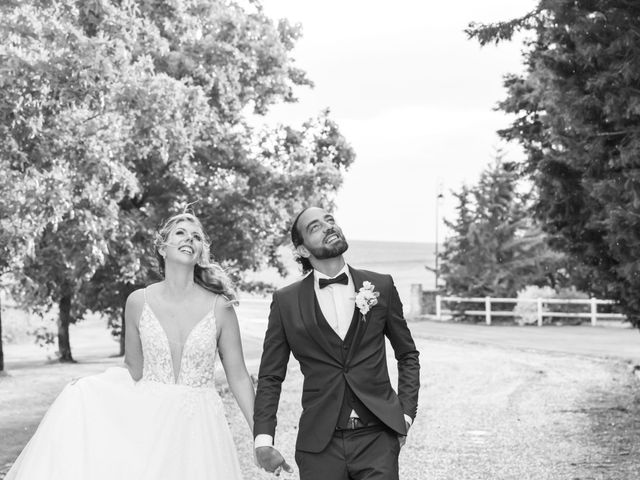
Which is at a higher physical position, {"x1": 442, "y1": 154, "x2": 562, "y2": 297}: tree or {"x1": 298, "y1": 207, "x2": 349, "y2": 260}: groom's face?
{"x1": 442, "y1": 154, "x2": 562, "y2": 297}: tree

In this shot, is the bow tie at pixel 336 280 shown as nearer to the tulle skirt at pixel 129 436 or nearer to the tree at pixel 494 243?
the tulle skirt at pixel 129 436

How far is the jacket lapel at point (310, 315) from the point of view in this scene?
4.91 m

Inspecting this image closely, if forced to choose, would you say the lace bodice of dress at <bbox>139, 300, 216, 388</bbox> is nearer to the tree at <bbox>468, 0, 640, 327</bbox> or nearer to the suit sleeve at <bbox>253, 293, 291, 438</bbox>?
the suit sleeve at <bbox>253, 293, 291, 438</bbox>

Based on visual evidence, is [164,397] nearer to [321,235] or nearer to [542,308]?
[321,235]

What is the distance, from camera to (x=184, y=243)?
227 inches

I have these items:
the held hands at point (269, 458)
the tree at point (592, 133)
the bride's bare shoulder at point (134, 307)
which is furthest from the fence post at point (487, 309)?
the held hands at point (269, 458)

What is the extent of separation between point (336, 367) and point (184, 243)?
130 centimetres

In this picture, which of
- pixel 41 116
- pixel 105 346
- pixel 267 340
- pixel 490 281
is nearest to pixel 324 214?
pixel 267 340

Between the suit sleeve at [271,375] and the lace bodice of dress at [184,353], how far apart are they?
0.71 metres

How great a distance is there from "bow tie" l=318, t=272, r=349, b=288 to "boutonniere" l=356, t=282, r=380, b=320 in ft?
0.45

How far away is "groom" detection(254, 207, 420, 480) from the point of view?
4.84 metres

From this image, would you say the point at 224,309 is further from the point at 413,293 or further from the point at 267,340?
the point at 413,293

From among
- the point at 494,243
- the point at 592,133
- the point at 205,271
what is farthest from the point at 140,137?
the point at 494,243

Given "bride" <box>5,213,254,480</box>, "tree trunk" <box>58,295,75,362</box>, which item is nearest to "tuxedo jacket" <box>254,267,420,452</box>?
"bride" <box>5,213,254,480</box>
